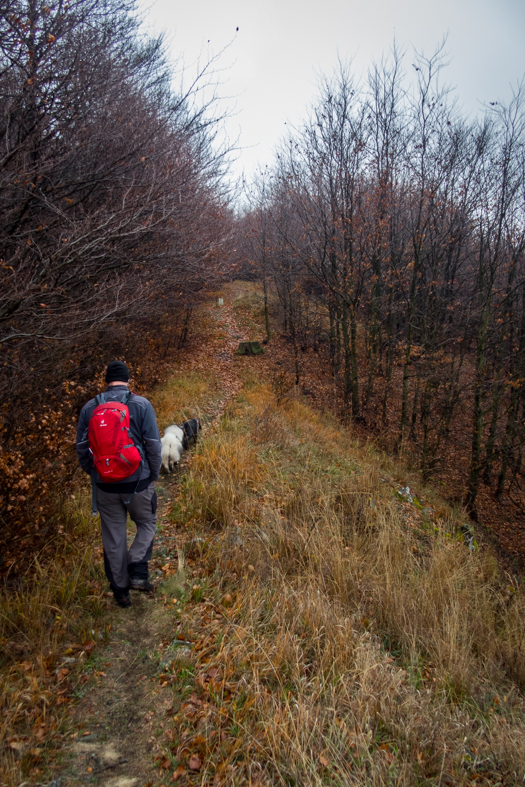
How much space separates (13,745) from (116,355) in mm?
7916

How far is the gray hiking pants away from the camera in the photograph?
341cm

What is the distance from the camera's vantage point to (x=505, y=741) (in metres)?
2.65

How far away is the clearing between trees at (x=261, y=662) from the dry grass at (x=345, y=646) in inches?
0.7

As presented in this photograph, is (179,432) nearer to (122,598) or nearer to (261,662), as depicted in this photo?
(122,598)

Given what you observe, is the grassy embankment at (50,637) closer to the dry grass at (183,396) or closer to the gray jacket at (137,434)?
the gray jacket at (137,434)

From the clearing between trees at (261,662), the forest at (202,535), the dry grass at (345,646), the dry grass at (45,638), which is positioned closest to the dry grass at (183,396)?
the forest at (202,535)

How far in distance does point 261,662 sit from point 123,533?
152cm

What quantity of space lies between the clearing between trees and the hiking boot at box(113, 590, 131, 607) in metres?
0.07

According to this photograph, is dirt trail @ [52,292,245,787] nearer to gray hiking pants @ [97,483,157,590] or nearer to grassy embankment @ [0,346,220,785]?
grassy embankment @ [0,346,220,785]

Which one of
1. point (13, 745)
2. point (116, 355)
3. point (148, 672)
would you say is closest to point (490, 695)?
point (148, 672)

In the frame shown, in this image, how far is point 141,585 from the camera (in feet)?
12.1

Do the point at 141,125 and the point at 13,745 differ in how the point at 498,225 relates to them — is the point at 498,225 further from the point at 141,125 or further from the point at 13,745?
the point at 13,745

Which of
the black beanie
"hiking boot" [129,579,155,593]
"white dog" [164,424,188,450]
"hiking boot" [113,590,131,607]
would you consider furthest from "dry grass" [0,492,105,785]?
"white dog" [164,424,188,450]

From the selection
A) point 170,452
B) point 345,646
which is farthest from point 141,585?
point 170,452
